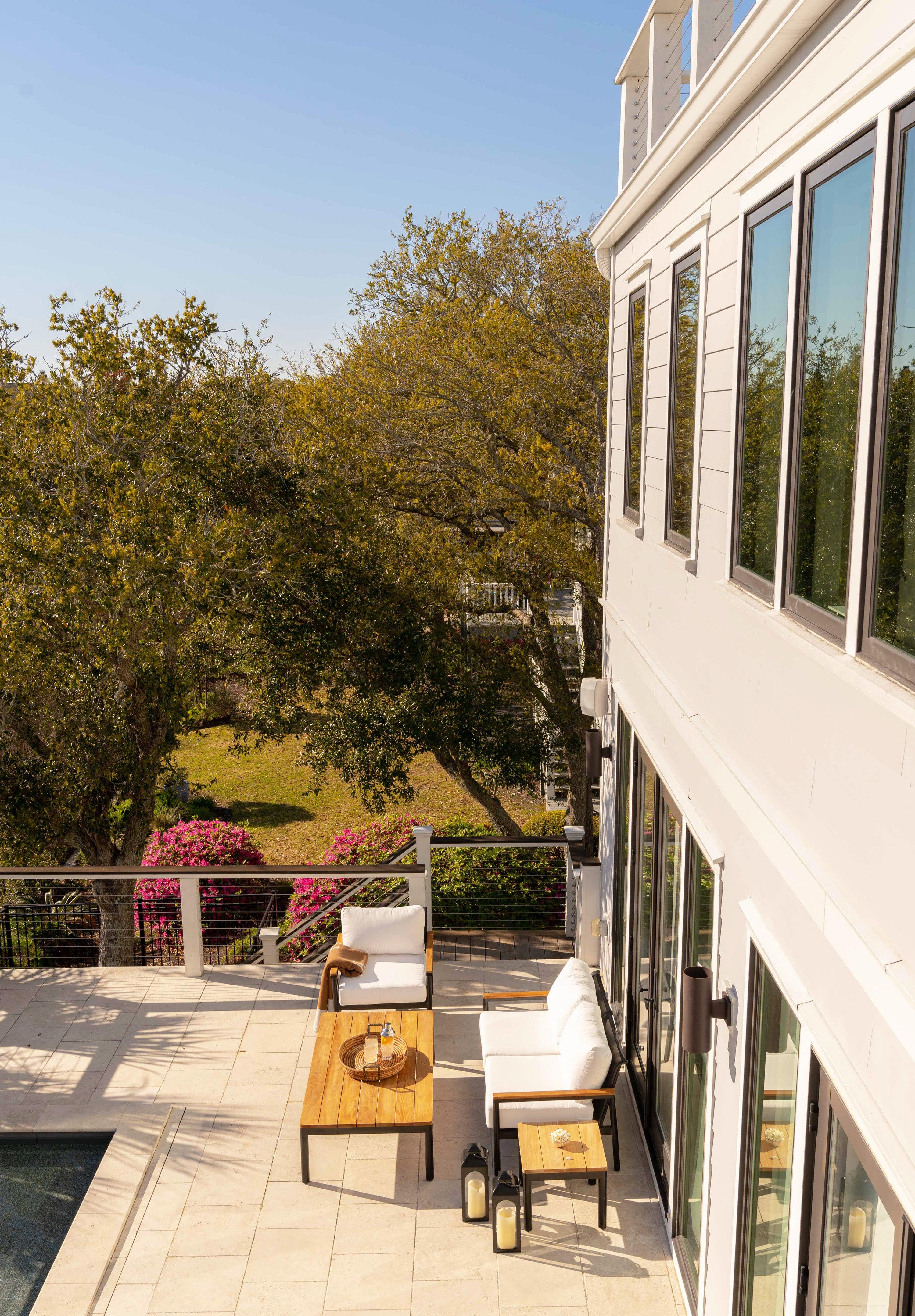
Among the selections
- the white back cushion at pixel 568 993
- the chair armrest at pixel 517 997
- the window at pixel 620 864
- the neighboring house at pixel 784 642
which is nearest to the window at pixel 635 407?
the neighboring house at pixel 784 642

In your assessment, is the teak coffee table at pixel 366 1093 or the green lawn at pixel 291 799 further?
the green lawn at pixel 291 799

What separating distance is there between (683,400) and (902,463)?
305 centimetres

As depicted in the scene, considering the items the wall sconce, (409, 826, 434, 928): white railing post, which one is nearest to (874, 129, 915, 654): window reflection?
the wall sconce

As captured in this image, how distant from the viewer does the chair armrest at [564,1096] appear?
5.84m

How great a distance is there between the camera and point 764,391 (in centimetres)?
370

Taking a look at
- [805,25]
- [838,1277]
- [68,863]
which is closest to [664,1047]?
[838,1277]

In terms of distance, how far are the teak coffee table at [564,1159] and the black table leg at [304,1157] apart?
1.27 meters

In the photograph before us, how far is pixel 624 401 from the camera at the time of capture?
743 cm

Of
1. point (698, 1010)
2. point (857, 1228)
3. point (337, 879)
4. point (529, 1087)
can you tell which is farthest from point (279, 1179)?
point (337, 879)

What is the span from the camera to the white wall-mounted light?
827 centimetres

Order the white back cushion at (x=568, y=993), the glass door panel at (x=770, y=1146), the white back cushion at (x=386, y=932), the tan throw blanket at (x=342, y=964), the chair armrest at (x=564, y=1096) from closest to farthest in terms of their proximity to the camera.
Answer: the glass door panel at (x=770, y=1146) < the chair armrest at (x=564, y=1096) < the white back cushion at (x=568, y=993) < the tan throw blanket at (x=342, y=964) < the white back cushion at (x=386, y=932)

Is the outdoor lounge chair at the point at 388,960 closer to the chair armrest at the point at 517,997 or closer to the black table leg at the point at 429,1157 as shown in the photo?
the chair armrest at the point at 517,997

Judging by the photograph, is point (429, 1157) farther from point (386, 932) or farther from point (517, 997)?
point (386, 932)

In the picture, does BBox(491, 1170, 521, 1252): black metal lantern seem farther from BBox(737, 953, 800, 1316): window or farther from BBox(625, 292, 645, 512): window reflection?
BBox(625, 292, 645, 512): window reflection
